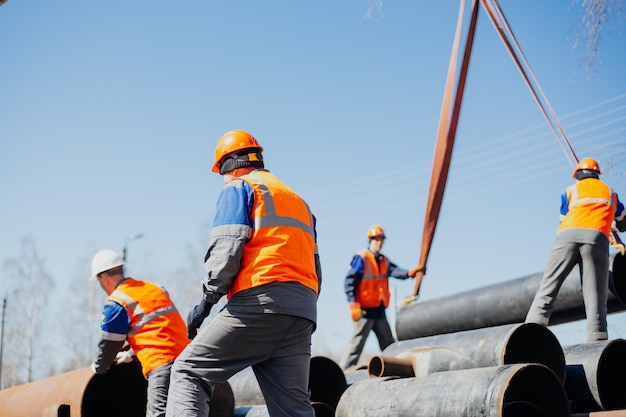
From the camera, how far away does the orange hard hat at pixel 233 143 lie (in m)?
4.52

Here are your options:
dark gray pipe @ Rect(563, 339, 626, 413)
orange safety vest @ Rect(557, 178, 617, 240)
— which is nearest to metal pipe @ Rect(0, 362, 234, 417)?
dark gray pipe @ Rect(563, 339, 626, 413)

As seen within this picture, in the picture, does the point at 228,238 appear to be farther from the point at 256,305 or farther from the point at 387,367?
the point at 387,367

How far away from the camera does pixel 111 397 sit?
7.29 metres

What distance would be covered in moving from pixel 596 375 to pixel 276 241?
277 cm

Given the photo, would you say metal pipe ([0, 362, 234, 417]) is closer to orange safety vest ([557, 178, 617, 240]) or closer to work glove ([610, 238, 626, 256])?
orange safety vest ([557, 178, 617, 240])

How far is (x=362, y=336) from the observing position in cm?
935

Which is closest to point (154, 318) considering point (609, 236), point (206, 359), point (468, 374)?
point (206, 359)

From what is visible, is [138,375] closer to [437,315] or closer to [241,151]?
[437,315]

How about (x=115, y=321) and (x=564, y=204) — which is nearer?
(x=115, y=321)

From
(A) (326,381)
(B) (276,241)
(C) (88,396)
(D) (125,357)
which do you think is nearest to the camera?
(B) (276,241)

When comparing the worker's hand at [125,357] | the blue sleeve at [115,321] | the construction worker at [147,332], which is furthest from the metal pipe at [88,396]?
the blue sleeve at [115,321]

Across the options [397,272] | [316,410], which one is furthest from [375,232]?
[316,410]

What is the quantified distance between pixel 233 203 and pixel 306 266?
0.54 m

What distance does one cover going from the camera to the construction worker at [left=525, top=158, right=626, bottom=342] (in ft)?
21.8
